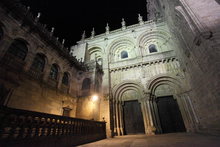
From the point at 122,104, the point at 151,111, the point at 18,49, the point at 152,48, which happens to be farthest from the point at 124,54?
the point at 18,49

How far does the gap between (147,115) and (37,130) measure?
9.20m

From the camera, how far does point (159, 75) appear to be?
1078 centimetres

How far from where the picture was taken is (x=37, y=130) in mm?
3312

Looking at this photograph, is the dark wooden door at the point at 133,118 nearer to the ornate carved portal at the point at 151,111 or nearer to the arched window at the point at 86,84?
the ornate carved portal at the point at 151,111

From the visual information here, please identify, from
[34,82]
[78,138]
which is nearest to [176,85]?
[78,138]

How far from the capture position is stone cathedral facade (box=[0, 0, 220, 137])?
5664 mm

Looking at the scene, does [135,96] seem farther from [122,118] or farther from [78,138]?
[78,138]

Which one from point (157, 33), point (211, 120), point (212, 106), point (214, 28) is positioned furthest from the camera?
point (157, 33)

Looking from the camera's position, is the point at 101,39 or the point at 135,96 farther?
the point at 101,39

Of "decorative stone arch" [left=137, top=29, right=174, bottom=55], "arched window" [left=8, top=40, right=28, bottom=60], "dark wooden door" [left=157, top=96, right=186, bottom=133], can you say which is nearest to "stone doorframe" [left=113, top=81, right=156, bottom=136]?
"dark wooden door" [left=157, top=96, right=186, bottom=133]

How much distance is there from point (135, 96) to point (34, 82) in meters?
9.39

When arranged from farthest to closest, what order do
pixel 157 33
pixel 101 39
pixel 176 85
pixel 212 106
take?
pixel 101 39 → pixel 157 33 → pixel 176 85 → pixel 212 106

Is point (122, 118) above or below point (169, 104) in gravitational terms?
below

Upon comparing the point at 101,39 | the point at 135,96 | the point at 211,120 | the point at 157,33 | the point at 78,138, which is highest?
the point at 101,39
